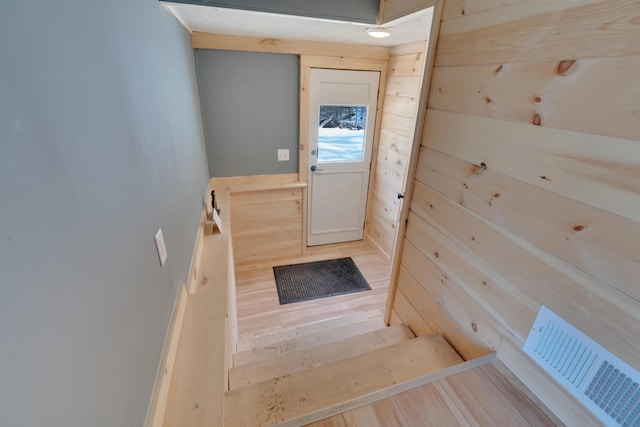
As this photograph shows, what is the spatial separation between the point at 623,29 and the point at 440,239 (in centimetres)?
88

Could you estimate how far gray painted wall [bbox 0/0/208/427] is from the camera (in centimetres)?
41

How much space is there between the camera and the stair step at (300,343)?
5.99 ft

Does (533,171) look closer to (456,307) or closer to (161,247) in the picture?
(456,307)

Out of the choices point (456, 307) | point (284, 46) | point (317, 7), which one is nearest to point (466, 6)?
point (317, 7)

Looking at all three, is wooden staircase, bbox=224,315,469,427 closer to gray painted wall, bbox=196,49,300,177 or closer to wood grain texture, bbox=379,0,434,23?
wood grain texture, bbox=379,0,434,23

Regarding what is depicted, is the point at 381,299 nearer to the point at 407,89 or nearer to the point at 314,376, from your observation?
the point at 314,376

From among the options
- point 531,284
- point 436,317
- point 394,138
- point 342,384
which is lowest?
point 342,384

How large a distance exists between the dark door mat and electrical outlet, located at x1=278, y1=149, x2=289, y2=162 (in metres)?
1.23

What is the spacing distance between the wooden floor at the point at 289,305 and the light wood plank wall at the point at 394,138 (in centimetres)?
35

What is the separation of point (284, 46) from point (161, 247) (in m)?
2.29

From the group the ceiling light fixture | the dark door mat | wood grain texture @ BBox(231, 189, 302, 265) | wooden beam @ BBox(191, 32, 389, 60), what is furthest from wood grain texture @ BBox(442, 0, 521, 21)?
the dark door mat

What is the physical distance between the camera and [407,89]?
2732 millimetres

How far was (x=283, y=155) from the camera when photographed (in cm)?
308

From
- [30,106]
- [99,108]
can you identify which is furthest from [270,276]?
[30,106]
